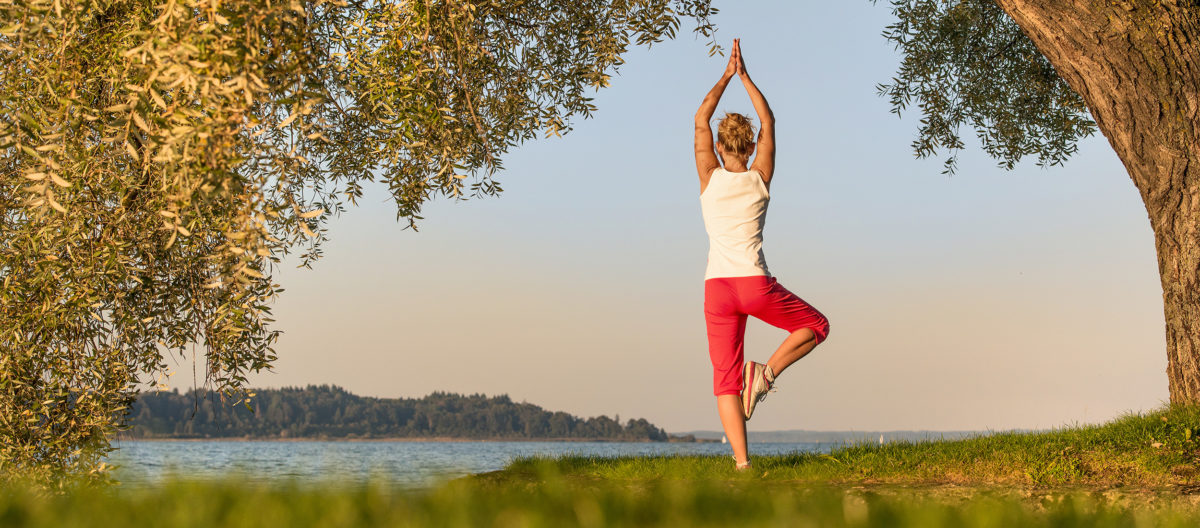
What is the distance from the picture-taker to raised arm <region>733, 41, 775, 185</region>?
7820 millimetres

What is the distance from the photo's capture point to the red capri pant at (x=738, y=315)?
7.59 meters

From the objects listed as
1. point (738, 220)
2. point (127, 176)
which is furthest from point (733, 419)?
point (127, 176)

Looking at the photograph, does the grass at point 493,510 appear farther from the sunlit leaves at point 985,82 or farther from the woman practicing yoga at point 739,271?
the sunlit leaves at point 985,82

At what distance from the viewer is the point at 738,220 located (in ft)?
25.0

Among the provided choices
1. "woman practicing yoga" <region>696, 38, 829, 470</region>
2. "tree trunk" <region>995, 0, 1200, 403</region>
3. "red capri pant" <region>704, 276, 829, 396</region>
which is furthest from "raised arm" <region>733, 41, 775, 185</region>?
"tree trunk" <region>995, 0, 1200, 403</region>

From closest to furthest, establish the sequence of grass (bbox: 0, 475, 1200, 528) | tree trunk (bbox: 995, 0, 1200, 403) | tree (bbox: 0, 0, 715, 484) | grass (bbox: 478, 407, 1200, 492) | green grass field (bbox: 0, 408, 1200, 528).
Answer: grass (bbox: 0, 475, 1200, 528)
green grass field (bbox: 0, 408, 1200, 528)
tree (bbox: 0, 0, 715, 484)
grass (bbox: 478, 407, 1200, 492)
tree trunk (bbox: 995, 0, 1200, 403)

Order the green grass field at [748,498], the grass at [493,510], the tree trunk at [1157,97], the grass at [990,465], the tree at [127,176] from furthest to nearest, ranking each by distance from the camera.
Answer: the tree trunk at [1157,97]
the grass at [990,465]
the tree at [127,176]
the green grass field at [748,498]
the grass at [493,510]

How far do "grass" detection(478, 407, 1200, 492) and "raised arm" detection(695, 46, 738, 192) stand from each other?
2.79 m

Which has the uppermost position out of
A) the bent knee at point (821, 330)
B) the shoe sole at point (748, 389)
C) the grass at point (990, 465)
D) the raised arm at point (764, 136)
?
the raised arm at point (764, 136)

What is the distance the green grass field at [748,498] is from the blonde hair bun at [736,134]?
300cm

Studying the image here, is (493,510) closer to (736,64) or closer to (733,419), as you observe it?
(733,419)

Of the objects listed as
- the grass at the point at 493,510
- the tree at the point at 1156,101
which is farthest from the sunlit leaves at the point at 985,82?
the grass at the point at 493,510

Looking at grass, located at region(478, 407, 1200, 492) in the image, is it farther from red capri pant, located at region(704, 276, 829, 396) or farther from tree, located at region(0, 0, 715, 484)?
tree, located at region(0, 0, 715, 484)

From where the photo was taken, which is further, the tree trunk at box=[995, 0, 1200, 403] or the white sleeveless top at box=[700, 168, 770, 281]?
the tree trunk at box=[995, 0, 1200, 403]
